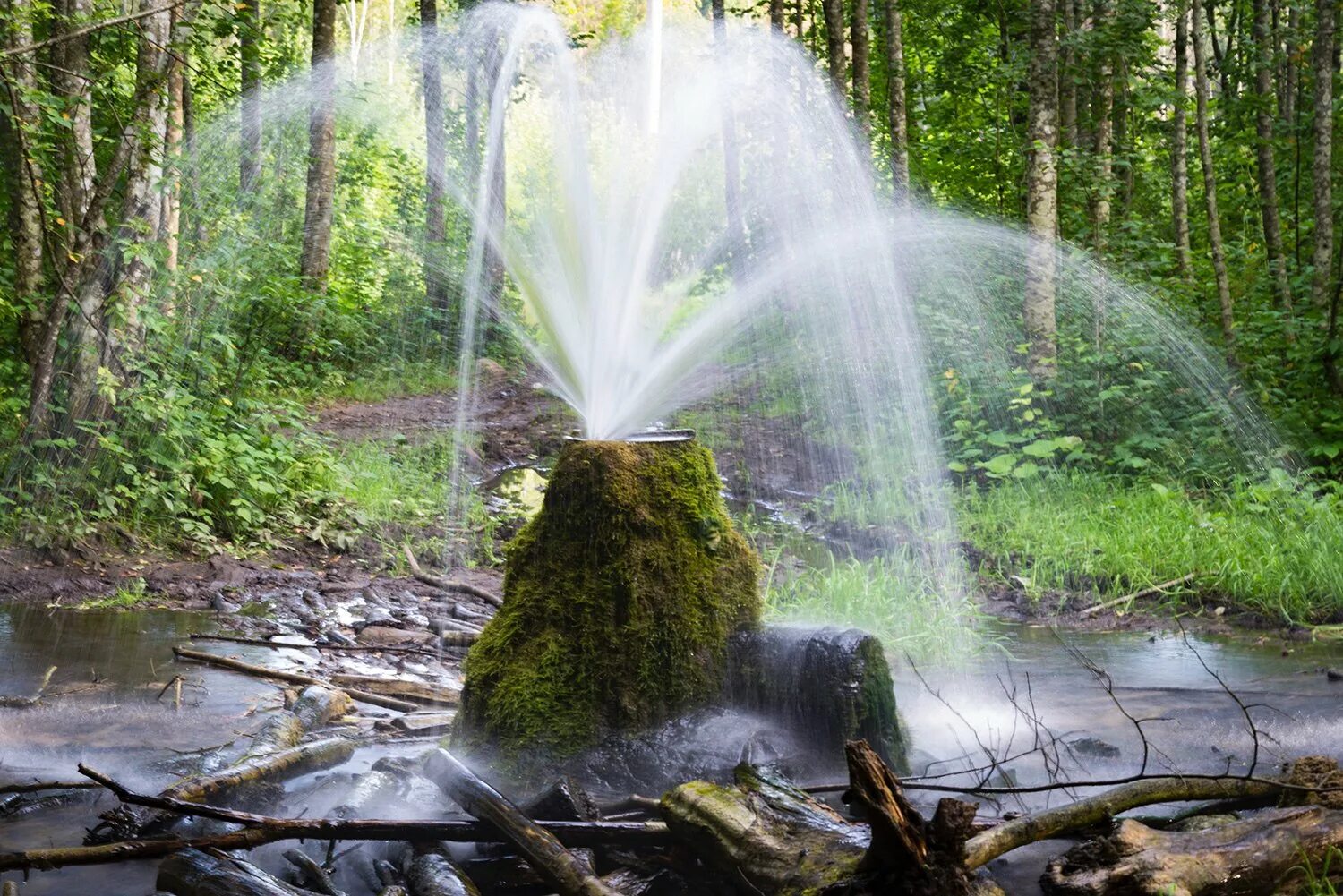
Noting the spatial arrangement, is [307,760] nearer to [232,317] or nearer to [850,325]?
[232,317]

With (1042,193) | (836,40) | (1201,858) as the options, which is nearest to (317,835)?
(1201,858)

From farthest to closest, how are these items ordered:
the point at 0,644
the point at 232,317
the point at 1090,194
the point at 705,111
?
the point at 1090,194, the point at 232,317, the point at 705,111, the point at 0,644

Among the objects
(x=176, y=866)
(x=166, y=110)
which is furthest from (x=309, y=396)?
(x=176, y=866)

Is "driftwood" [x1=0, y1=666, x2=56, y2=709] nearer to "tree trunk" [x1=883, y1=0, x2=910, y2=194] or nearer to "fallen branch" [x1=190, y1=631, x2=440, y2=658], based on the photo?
"fallen branch" [x1=190, y1=631, x2=440, y2=658]

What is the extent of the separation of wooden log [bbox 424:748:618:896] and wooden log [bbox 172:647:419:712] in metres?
1.91

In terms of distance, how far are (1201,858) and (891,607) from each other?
4.88m

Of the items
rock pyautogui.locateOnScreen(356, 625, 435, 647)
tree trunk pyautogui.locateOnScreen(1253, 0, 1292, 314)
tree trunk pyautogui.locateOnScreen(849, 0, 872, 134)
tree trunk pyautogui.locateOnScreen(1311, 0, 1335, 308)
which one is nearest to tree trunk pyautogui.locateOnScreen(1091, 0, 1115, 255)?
tree trunk pyautogui.locateOnScreen(1253, 0, 1292, 314)

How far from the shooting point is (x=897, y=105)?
55.0ft

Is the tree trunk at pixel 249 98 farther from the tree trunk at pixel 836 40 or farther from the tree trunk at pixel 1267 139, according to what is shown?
the tree trunk at pixel 1267 139

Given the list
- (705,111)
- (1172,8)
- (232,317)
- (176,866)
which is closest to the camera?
(176,866)

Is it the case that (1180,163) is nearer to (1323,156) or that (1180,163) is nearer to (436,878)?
(1323,156)

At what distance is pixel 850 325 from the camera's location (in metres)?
16.3

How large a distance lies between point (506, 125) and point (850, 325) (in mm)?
10663

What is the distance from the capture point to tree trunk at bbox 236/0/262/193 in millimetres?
9727
